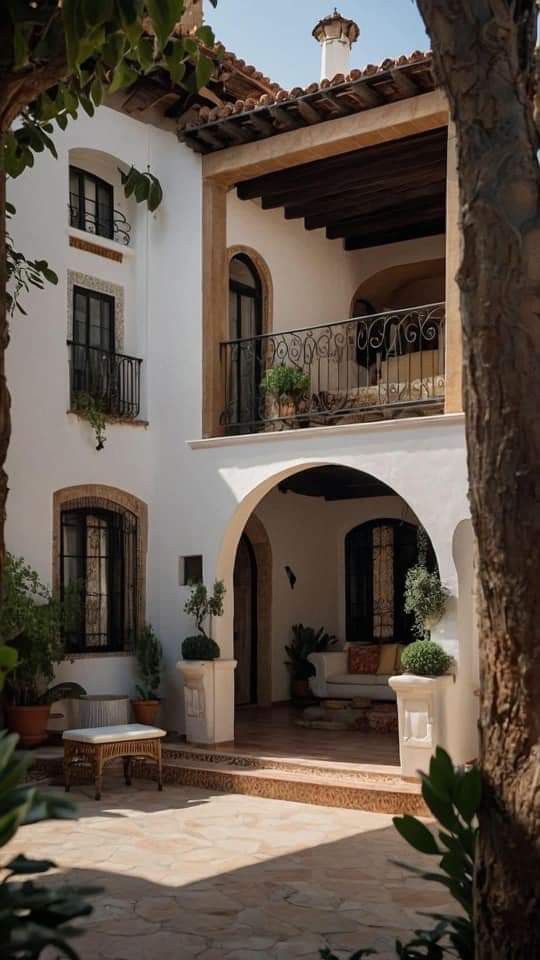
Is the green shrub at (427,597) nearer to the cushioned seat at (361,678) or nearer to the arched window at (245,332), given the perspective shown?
the arched window at (245,332)

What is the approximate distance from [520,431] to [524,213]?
68 centimetres

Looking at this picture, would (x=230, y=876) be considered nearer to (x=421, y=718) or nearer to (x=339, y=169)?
(x=421, y=718)

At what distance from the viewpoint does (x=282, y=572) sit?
15188 millimetres

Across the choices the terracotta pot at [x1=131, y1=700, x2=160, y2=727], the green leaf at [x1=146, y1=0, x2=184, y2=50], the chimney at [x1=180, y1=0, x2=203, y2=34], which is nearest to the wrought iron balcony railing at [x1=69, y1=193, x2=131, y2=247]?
the chimney at [x1=180, y1=0, x2=203, y2=34]

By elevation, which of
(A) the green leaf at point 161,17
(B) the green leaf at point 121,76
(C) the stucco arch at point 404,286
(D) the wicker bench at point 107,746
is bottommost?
(D) the wicker bench at point 107,746

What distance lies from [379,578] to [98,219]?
6.30 meters

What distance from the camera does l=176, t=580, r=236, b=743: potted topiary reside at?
38.1 ft

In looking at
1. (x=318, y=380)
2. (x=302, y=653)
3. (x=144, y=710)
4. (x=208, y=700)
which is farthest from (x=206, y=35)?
(x=302, y=653)

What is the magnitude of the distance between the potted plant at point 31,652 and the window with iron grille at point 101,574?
69 cm

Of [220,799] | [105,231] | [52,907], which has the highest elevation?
[105,231]

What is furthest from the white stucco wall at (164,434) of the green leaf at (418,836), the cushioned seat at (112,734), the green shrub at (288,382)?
the green leaf at (418,836)

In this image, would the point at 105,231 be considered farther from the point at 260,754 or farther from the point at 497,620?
the point at 497,620

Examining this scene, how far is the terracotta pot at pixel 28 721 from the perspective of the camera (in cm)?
1078

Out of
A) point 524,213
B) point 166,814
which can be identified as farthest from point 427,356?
point 524,213
